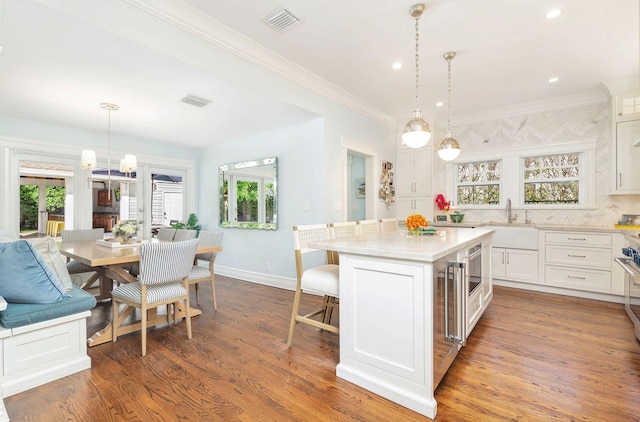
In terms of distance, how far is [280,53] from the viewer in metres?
3.03

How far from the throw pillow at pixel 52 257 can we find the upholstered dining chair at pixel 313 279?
1760 millimetres

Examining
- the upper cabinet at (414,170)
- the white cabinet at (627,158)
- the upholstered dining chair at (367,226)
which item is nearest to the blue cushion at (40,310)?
the upholstered dining chair at (367,226)

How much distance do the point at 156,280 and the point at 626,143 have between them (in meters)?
5.35

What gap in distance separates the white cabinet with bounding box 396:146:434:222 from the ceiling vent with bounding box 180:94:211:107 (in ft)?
11.0

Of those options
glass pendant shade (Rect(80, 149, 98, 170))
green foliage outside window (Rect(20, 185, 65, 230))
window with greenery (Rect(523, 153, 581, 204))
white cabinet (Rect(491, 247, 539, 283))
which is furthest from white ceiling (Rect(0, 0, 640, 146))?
white cabinet (Rect(491, 247, 539, 283))

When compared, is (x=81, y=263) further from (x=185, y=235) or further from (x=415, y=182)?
(x=415, y=182)

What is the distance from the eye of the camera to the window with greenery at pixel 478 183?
4875mm

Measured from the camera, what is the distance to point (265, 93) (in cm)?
312

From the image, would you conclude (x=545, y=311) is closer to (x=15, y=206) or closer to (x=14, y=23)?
(x=14, y=23)

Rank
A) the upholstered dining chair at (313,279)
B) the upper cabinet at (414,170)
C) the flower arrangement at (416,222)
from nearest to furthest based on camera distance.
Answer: the upholstered dining chair at (313,279) → the flower arrangement at (416,222) → the upper cabinet at (414,170)

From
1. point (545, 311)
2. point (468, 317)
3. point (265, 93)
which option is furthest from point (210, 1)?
point (545, 311)

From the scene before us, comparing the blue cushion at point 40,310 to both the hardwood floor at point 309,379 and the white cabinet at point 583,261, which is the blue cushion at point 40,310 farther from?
the white cabinet at point 583,261

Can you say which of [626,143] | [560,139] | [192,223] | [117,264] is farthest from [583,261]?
[192,223]

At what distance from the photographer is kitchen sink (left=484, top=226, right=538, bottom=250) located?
13.2 feet
